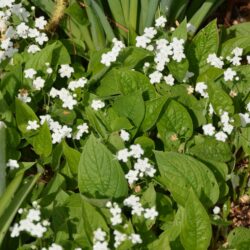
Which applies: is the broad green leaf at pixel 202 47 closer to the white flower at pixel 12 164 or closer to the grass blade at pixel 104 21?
the grass blade at pixel 104 21

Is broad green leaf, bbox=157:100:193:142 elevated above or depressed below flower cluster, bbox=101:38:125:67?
below

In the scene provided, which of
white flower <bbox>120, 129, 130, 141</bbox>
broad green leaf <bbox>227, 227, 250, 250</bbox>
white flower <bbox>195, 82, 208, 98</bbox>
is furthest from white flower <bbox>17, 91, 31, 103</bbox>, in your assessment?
broad green leaf <bbox>227, 227, 250, 250</bbox>

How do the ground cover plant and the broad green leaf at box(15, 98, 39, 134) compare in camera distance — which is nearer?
the ground cover plant

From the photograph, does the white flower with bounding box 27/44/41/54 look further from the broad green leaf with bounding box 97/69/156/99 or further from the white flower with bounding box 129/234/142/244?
the white flower with bounding box 129/234/142/244

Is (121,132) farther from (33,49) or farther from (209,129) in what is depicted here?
(33,49)

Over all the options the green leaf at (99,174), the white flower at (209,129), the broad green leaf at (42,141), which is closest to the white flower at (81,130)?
the broad green leaf at (42,141)

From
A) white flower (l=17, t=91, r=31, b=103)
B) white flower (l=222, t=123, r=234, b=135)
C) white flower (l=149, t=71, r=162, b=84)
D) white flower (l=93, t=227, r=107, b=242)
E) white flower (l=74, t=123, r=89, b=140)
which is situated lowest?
white flower (l=93, t=227, r=107, b=242)
